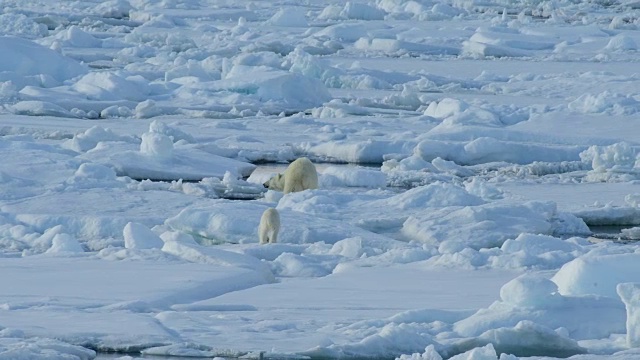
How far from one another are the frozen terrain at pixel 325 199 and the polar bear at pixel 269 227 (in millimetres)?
110

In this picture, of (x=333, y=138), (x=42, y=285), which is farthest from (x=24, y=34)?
(x=42, y=285)

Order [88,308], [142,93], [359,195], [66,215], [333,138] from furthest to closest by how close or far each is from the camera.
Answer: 1. [142,93]
2. [333,138]
3. [359,195]
4. [66,215]
5. [88,308]

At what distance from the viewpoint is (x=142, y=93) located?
14.4 m

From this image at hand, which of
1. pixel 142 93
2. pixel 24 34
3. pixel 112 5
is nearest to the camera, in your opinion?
pixel 142 93

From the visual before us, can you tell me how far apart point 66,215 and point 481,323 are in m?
3.48

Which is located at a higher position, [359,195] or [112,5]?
[112,5]

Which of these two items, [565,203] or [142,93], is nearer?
[565,203]

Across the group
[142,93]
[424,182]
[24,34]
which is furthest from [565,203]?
[24,34]

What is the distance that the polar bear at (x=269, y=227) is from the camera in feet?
22.5

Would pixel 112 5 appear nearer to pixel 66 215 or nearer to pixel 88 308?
pixel 66 215

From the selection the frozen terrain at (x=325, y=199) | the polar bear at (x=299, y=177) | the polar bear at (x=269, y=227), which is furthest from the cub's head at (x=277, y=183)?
the polar bear at (x=269, y=227)

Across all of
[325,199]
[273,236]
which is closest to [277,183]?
[325,199]

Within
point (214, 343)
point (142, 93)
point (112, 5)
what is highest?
point (112, 5)

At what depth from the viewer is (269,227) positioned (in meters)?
6.86
